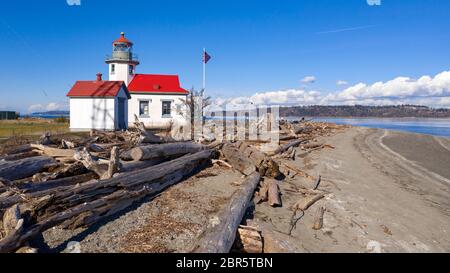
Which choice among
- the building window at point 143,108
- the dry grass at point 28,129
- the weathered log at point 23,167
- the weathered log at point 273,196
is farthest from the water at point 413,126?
the weathered log at point 23,167

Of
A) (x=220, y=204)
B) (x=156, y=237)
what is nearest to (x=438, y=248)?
(x=220, y=204)

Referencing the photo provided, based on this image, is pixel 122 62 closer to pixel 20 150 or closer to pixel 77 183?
pixel 20 150

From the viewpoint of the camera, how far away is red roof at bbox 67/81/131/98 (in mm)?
26062

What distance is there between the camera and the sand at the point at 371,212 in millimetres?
5918

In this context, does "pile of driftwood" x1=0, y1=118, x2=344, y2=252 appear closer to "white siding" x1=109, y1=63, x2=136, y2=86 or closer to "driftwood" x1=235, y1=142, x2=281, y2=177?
"driftwood" x1=235, y1=142, x2=281, y2=177

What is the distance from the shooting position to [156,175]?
770 cm

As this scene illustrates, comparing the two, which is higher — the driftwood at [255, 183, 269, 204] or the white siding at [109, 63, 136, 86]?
the white siding at [109, 63, 136, 86]

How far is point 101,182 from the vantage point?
607cm

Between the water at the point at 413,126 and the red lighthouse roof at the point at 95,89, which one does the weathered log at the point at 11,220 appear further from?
the water at the point at 413,126

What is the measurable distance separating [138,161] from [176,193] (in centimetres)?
141

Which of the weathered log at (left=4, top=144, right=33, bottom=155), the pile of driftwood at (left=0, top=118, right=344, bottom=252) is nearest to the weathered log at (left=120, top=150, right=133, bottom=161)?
the pile of driftwood at (left=0, top=118, right=344, bottom=252)

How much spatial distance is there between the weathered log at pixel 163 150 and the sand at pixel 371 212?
3.27 meters
